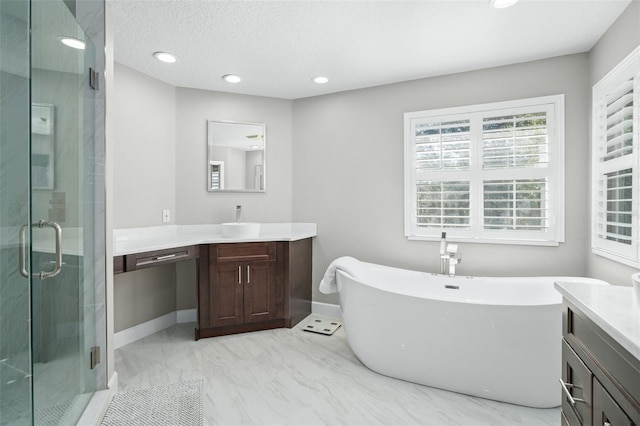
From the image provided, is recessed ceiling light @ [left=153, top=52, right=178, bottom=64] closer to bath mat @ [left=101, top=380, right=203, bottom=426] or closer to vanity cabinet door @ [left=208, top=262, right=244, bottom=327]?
vanity cabinet door @ [left=208, top=262, right=244, bottom=327]

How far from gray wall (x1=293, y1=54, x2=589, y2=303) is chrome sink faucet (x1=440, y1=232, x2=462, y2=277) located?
188 millimetres

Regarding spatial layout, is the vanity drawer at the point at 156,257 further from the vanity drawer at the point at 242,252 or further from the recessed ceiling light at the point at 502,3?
the recessed ceiling light at the point at 502,3

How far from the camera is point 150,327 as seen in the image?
10.6 feet

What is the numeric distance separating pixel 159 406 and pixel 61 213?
1232mm

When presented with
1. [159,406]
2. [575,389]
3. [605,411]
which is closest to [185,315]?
[159,406]

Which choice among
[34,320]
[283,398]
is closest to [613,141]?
[283,398]

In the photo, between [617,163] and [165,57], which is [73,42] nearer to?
[165,57]

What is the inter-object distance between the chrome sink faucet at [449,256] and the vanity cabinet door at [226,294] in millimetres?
1789

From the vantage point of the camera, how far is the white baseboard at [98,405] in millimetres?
1783

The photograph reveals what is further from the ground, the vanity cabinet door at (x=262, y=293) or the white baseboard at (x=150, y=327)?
the vanity cabinet door at (x=262, y=293)

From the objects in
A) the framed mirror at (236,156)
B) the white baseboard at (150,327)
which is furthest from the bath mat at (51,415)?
the framed mirror at (236,156)

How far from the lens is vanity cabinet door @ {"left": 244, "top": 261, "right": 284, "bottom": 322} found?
321 centimetres

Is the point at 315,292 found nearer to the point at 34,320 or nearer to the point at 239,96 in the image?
the point at 239,96

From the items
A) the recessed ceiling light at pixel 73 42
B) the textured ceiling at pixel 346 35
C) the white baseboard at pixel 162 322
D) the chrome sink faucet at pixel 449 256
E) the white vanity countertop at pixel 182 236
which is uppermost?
the textured ceiling at pixel 346 35
